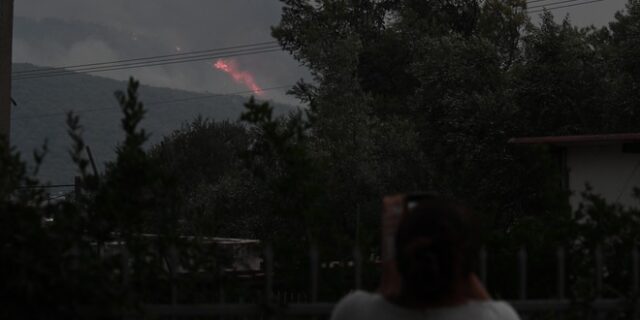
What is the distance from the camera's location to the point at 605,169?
21031 millimetres

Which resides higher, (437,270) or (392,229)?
(392,229)

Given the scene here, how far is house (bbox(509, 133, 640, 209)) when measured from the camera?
20500 millimetres

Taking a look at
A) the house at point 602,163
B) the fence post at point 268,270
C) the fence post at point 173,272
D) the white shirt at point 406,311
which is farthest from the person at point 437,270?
the house at point 602,163

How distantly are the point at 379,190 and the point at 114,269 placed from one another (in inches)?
1217

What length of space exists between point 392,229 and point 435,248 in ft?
1.33

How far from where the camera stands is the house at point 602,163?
2050 centimetres

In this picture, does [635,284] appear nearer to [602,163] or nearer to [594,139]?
[594,139]

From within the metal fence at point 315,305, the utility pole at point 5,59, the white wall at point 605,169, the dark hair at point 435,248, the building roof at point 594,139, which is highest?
the utility pole at point 5,59

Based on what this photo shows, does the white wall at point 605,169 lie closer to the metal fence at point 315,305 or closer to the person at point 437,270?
the metal fence at point 315,305

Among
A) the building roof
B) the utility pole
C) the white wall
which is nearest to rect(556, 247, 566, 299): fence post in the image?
the utility pole

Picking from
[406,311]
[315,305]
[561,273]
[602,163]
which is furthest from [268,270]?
[602,163]

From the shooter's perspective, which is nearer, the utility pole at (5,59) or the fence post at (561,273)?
the fence post at (561,273)

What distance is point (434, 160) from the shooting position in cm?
3597

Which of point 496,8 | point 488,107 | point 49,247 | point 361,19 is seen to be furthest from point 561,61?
point 49,247
